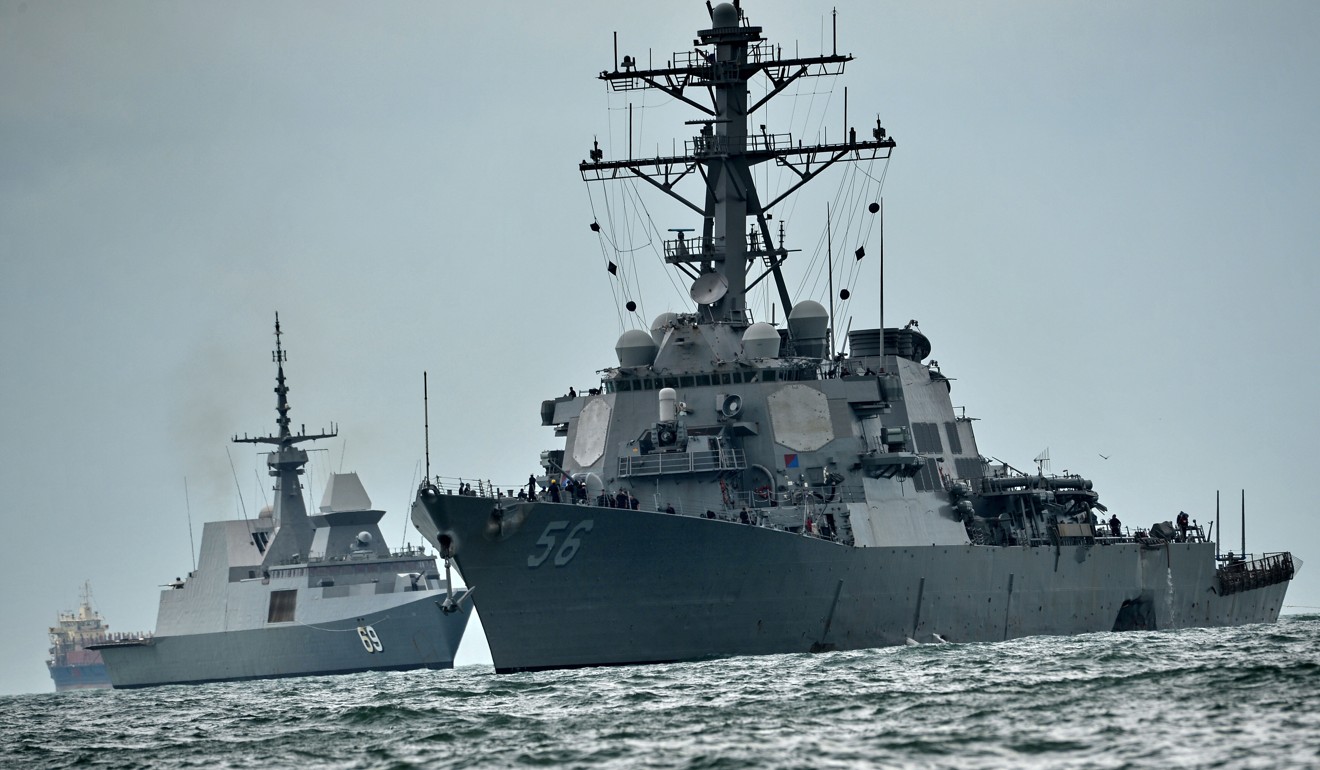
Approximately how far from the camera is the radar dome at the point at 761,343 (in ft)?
105

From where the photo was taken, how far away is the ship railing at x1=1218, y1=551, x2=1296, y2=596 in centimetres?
4166

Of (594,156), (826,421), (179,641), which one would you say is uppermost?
(594,156)

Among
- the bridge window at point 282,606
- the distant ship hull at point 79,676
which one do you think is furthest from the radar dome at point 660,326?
the distant ship hull at point 79,676

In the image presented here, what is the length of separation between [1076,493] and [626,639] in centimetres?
1271

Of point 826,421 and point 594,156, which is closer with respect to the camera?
point 826,421

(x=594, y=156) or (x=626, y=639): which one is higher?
(x=594, y=156)

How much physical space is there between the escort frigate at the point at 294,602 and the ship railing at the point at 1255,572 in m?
21.4

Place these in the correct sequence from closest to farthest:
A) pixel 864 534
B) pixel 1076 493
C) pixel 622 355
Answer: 1. pixel 864 534
2. pixel 622 355
3. pixel 1076 493

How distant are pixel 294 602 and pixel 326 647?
2.14 m

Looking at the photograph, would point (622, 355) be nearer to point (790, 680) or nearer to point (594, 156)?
point (594, 156)

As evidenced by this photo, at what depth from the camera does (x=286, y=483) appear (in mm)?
61812

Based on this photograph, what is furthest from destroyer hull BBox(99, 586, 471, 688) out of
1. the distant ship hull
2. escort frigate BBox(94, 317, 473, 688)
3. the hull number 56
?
the distant ship hull

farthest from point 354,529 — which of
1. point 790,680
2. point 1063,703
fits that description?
point 1063,703

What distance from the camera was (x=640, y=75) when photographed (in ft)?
113
